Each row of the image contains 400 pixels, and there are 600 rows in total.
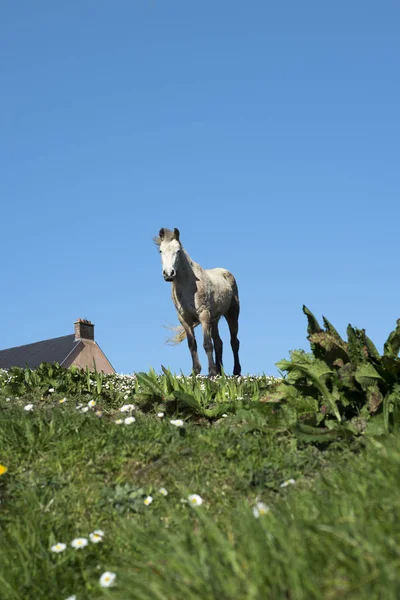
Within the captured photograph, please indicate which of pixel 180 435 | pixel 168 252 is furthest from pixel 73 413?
pixel 168 252

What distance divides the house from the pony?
15.0m

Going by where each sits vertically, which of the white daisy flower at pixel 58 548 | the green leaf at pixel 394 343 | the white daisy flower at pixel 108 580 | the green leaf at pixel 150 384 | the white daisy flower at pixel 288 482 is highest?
the green leaf at pixel 150 384

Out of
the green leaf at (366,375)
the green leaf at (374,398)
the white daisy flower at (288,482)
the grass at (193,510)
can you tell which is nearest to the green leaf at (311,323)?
the green leaf at (366,375)

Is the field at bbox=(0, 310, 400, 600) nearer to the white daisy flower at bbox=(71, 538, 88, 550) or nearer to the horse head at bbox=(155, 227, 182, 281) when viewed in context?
the white daisy flower at bbox=(71, 538, 88, 550)

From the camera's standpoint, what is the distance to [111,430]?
20.3 ft

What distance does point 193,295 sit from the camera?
17.1 metres

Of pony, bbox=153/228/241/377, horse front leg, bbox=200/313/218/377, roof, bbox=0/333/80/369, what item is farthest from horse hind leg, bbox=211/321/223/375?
roof, bbox=0/333/80/369

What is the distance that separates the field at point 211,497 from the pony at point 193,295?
819 centimetres

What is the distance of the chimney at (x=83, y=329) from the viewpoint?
34562 mm

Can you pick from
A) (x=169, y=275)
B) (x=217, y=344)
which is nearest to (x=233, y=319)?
(x=217, y=344)

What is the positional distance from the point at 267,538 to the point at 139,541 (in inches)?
48.3

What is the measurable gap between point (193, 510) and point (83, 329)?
1199 inches

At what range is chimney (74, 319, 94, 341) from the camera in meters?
34.6

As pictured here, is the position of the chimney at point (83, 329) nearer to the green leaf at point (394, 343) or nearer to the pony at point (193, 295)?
the pony at point (193, 295)
